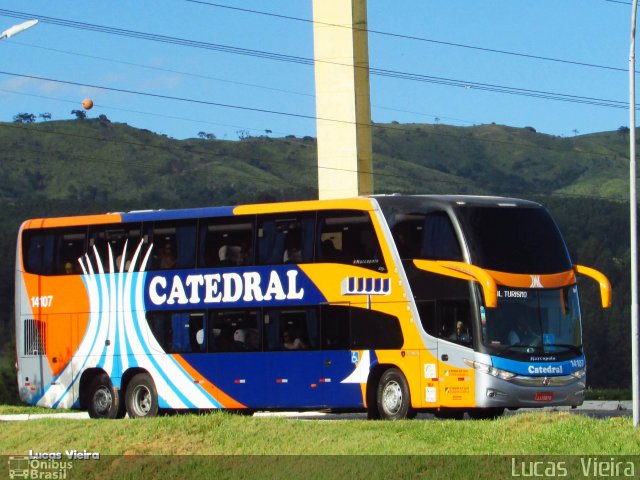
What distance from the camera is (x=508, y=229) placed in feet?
82.9

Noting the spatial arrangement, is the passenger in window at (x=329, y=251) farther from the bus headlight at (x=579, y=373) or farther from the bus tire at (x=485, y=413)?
the bus headlight at (x=579, y=373)

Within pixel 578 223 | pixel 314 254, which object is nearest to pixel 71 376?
pixel 314 254

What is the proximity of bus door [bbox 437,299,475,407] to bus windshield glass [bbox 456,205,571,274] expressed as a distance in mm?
1014

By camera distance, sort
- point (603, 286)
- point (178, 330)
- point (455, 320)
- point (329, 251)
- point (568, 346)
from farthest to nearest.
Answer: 1. point (178, 330)
2. point (329, 251)
3. point (603, 286)
4. point (568, 346)
5. point (455, 320)

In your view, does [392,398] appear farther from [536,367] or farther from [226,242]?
[226,242]

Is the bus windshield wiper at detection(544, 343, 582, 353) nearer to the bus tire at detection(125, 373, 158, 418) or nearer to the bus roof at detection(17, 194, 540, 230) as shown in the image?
the bus roof at detection(17, 194, 540, 230)

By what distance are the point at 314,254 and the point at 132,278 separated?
483cm

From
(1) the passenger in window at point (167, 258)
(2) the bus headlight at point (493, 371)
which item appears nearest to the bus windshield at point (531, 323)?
(2) the bus headlight at point (493, 371)

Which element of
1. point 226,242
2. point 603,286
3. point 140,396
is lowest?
point 140,396

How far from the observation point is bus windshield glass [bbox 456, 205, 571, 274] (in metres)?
24.7

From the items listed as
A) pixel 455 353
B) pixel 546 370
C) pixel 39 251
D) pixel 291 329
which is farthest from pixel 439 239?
pixel 39 251

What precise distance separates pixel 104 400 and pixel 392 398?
747 cm

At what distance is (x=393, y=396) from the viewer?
25578 millimetres

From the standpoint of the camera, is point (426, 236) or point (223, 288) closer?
point (426, 236)
